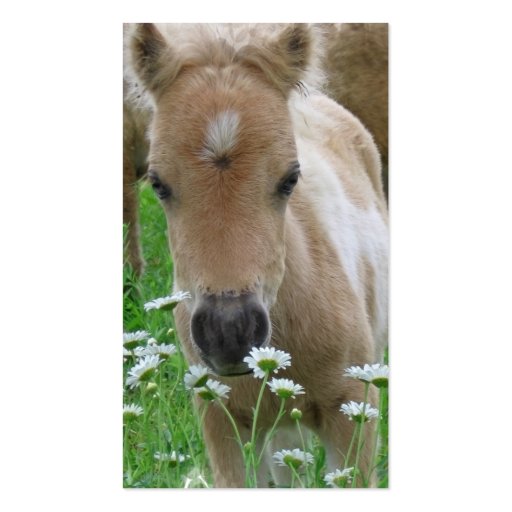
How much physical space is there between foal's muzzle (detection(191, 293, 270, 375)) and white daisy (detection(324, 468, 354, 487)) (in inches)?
17.6

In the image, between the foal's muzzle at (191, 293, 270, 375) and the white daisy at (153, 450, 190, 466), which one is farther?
the white daisy at (153, 450, 190, 466)

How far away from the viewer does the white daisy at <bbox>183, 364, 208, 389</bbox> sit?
203 centimetres

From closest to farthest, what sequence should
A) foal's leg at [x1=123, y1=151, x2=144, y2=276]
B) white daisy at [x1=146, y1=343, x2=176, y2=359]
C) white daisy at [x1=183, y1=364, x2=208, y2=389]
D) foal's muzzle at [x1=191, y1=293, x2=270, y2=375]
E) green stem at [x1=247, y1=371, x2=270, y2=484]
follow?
foal's muzzle at [x1=191, y1=293, x2=270, y2=375] < green stem at [x1=247, y1=371, x2=270, y2=484] < white daisy at [x1=183, y1=364, x2=208, y2=389] < white daisy at [x1=146, y1=343, x2=176, y2=359] < foal's leg at [x1=123, y1=151, x2=144, y2=276]

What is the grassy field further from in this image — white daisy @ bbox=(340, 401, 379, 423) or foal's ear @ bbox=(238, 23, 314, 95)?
foal's ear @ bbox=(238, 23, 314, 95)

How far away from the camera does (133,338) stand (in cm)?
224

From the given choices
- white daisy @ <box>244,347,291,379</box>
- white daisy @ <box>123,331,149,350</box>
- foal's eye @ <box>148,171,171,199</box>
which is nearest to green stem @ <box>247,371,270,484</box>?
white daisy @ <box>244,347,291,379</box>

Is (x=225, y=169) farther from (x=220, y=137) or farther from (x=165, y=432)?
(x=165, y=432)

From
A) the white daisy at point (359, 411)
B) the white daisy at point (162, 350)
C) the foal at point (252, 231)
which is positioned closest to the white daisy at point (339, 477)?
the foal at point (252, 231)
